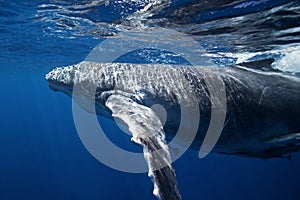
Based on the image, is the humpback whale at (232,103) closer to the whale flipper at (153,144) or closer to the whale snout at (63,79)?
the whale flipper at (153,144)

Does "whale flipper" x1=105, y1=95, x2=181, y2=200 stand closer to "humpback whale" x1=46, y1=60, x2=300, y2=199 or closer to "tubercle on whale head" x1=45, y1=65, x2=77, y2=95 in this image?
"humpback whale" x1=46, y1=60, x2=300, y2=199

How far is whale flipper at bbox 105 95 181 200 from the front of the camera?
11.3ft

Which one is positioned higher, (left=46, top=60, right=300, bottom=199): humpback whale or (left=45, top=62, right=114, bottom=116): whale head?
(left=45, top=62, right=114, bottom=116): whale head

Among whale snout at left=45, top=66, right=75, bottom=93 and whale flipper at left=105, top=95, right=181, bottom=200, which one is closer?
whale flipper at left=105, top=95, right=181, bottom=200

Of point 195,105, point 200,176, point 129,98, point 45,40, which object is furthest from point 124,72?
point 200,176

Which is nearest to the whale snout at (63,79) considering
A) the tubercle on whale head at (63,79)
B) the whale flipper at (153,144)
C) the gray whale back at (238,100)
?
the tubercle on whale head at (63,79)

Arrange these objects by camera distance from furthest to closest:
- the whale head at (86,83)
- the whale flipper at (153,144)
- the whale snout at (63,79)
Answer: the whale snout at (63,79), the whale head at (86,83), the whale flipper at (153,144)

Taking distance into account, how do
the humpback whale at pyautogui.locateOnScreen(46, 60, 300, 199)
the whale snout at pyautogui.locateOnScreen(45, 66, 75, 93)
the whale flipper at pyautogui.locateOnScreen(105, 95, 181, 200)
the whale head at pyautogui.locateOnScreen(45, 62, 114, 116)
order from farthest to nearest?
1. the whale snout at pyautogui.locateOnScreen(45, 66, 75, 93)
2. the whale head at pyautogui.locateOnScreen(45, 62, 114, 116)
3. the humpback whale at pyautogui.locateOnScreen(46, 60, 300, 199)
4. the whale flipper at pyautogui.locateOnScreen(105, 95, 181, 200)

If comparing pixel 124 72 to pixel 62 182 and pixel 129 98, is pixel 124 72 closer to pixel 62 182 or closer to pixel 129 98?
pixel 129 98

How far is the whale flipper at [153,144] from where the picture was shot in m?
3.45

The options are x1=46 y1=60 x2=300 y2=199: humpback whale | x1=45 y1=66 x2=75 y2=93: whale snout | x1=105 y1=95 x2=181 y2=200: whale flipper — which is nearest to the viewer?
x1=105 y1=95 x2=181 y2=200: whale flipper

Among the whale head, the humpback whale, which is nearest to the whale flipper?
the humpback whale

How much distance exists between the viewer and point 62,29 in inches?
536

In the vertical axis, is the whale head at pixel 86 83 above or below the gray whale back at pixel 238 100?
above
